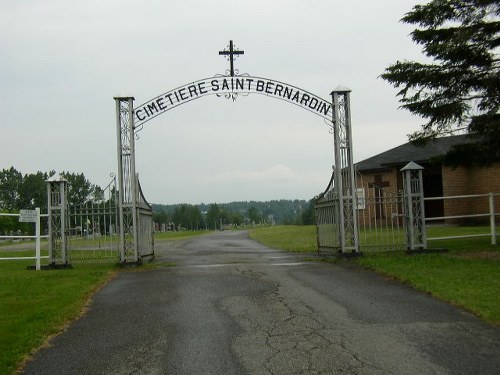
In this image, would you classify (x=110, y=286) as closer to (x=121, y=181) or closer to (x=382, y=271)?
(x=121, y=181)

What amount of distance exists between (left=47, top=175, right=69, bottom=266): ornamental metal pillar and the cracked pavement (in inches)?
159

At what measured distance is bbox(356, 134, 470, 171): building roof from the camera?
29562mm

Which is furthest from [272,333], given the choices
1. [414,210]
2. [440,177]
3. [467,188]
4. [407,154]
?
[440,177]

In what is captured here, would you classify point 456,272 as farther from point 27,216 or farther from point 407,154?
point 407,154

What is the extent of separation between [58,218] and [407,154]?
71.7 feet

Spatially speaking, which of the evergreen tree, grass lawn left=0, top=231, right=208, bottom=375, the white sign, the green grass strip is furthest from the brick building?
the green grass strip

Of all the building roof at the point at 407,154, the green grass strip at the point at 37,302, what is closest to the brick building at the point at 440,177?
the building roof at the point at 407,154

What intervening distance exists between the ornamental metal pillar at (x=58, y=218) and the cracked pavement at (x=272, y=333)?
13.2 feet

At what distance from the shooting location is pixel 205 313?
8062mm

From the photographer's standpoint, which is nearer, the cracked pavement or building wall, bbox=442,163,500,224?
the cracked pavement

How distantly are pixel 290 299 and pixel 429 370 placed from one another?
3657 mm

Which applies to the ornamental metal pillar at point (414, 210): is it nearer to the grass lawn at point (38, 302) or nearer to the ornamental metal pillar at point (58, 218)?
the grass lawn at point (38, 302)

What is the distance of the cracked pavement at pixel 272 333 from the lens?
5.68 metres

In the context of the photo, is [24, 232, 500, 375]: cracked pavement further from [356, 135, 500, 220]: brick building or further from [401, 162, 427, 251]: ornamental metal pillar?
[356, 135, 500, 220]: brick building
